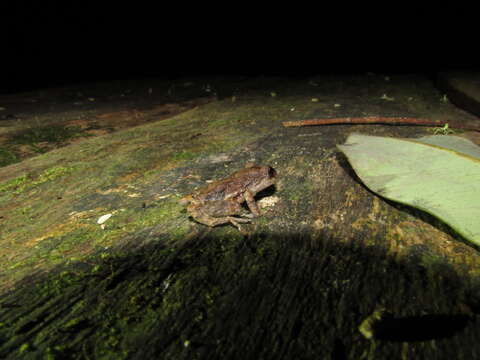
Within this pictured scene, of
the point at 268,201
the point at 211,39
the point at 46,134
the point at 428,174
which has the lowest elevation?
the point at 46,134

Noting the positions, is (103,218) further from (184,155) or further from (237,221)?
(184,155)

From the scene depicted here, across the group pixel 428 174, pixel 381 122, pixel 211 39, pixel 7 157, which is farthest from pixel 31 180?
pixel 211 39

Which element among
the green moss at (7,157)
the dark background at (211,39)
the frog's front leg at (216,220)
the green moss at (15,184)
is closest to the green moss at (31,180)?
the green moss at (15,184)

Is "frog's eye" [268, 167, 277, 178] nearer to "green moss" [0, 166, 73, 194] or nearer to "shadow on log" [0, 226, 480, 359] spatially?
"shadow on log" [0, 226, 480, 359]

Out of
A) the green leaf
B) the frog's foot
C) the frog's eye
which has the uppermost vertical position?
the green leaf

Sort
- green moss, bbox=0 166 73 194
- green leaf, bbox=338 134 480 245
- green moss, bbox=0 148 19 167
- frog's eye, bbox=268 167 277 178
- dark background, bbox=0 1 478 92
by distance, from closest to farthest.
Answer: green leaf, bbox=338 134 480 245 → frog's eye, bbox=268 167 277 178 → green moss, bbox=0 166 73 194 → green moss, bbox=0 148 19 167 → dark background, bbox=0 1 478 92

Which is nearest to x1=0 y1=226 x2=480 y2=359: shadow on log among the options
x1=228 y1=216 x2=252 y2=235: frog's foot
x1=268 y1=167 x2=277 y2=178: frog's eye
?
x1=228 y1=216 x2=252 y2=235: frog's foot

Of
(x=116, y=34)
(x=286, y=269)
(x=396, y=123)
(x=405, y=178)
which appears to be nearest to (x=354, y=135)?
(x=405, y=178)
